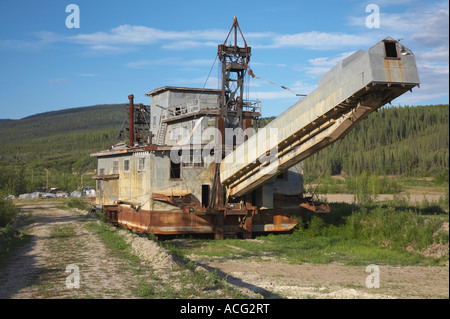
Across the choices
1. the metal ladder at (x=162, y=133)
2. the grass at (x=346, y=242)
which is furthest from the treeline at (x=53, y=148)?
the grass at (x=346, y=242)

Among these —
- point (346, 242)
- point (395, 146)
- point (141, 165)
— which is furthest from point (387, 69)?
point (395, 146)

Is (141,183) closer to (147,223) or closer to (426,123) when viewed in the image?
(147,223)

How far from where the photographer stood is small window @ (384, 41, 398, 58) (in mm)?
12817

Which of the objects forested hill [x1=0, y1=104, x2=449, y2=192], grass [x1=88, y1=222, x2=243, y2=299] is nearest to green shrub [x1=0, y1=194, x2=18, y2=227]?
grass [x1=88, y1=222, x2=243, y2=299]

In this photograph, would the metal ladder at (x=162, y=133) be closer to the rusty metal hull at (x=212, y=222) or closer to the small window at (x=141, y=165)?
the small window at (x=141, y=165)

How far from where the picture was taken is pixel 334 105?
14.1m

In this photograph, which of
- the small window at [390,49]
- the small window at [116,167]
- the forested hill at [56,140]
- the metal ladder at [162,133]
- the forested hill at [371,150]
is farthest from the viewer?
the forested hill at [56,140]

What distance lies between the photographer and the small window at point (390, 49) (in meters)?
12.8

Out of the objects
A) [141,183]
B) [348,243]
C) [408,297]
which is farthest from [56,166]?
[408,297]

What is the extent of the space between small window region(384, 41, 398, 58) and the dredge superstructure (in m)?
0.03

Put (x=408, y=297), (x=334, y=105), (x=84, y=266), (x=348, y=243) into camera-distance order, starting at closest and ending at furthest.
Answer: (x=408, y=297) → (x=84, y=266) → (x=334, y=105) → (x=348, y=243)

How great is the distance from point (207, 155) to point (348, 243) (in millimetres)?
8285

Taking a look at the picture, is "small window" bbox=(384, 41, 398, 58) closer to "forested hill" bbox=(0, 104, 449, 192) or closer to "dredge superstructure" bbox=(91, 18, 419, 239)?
"dredge superstructure" bbox=(91, 18, 419, 239)

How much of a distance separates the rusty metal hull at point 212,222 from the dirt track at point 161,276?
164 inches
